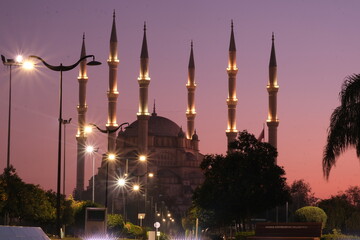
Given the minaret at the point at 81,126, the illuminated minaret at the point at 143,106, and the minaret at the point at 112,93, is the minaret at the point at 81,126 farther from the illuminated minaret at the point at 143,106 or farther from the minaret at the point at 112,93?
the illuminated minaret at the point at 143,106

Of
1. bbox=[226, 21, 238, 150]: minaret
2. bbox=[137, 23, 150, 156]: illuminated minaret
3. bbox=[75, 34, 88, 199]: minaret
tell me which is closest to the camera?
bbox=[137, 23, 150, 156]: illuminated minaret

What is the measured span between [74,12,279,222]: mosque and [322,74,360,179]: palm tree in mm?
73320

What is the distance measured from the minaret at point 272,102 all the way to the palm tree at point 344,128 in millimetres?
93733

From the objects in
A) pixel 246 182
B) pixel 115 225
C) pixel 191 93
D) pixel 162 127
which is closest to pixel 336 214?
pixel 246 182

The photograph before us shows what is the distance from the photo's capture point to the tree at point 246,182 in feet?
161

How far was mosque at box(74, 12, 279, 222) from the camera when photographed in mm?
120438

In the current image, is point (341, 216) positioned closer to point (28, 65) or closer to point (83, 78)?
point (28, 65)

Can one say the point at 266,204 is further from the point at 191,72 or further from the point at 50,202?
the point at 191,72

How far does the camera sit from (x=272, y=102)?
119125 millimetres

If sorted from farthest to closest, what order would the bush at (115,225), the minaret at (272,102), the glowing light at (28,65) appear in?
the minaret at (272,102) → the bush at (115,225) → the glowing light at (28,65)

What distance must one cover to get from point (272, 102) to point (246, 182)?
7088 centimetres

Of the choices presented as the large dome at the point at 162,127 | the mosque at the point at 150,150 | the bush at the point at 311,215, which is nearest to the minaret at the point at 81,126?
the mosque at the point at 150,150

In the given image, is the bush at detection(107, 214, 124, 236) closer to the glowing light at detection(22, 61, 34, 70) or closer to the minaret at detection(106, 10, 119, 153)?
Result: the glowing light at detection(22, 61, 34, 70)

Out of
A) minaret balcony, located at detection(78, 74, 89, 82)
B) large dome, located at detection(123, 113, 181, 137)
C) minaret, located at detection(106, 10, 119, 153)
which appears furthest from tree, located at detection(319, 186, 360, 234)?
large dome, located at detection(123, 113, 181, 137)
